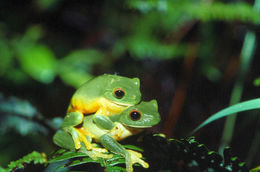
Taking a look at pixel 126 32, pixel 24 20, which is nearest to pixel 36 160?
pixel 126 32

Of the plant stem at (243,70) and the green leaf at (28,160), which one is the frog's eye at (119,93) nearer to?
the green leaf at (28,160)

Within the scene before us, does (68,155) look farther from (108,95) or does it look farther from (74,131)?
(108,95)

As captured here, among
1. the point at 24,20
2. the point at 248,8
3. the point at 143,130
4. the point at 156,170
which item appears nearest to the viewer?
the point at 156,170

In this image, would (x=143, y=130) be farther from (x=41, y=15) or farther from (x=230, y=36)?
(x=41, y=15)

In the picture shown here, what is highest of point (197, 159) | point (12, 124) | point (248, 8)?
point (248, 8)

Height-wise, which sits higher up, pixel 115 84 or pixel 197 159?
pixel 115 84

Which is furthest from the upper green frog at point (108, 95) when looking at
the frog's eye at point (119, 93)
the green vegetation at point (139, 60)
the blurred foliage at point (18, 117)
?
the blurred foliage at point (18, 117)
